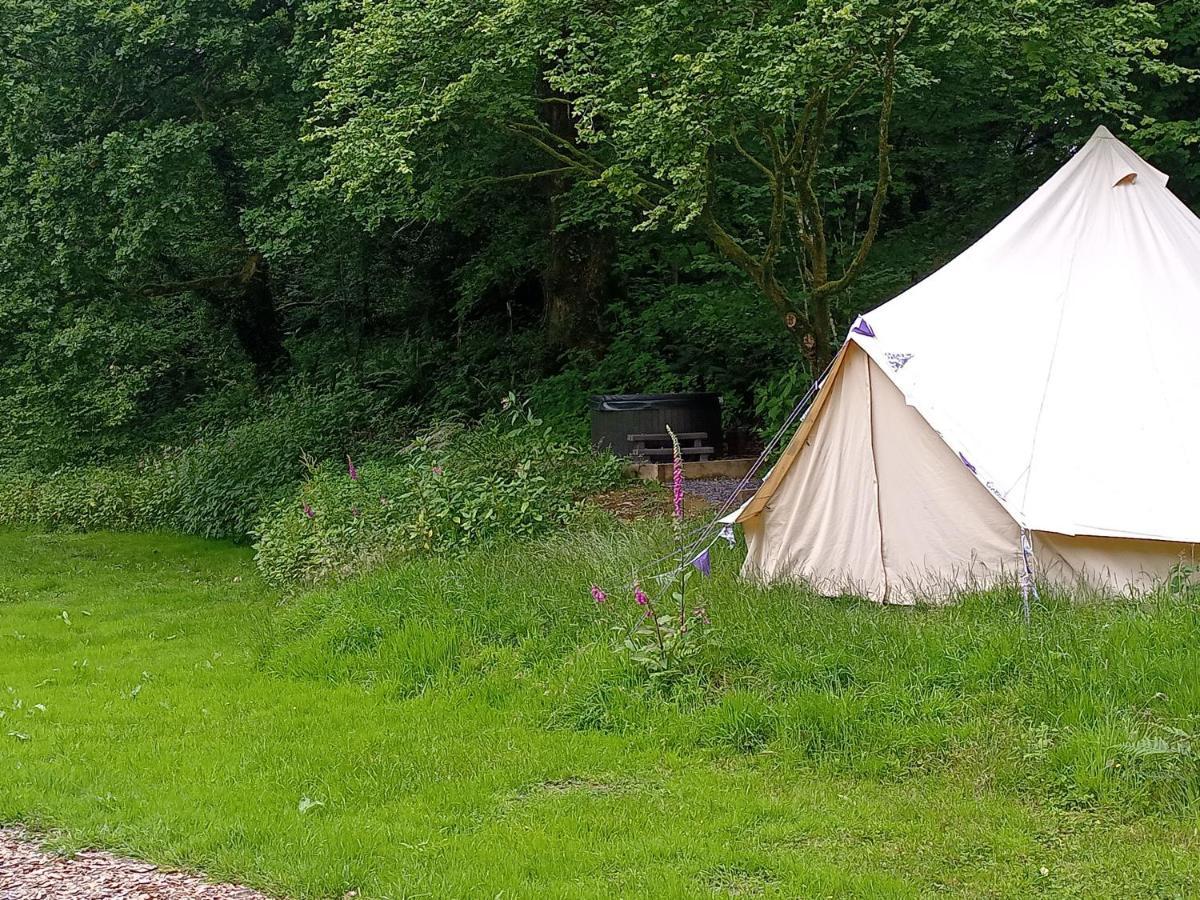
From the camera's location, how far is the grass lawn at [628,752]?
3689 millimetres

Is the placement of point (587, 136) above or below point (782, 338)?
above

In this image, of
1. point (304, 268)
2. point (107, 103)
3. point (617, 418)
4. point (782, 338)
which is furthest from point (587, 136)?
point (304, 268)

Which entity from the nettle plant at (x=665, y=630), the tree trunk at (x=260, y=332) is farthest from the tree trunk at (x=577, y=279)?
the nettle plant at (x=665, y=630)

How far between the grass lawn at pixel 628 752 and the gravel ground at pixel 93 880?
90mm

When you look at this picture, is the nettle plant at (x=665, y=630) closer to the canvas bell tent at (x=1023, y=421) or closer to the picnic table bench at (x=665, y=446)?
the canvas bell tent at (x=1023, y=421)

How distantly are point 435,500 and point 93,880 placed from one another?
4.99 meters

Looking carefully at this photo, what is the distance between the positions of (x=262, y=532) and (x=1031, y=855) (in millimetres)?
8668

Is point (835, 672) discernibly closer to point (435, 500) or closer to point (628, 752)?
point (628, 752)

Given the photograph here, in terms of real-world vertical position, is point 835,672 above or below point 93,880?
above

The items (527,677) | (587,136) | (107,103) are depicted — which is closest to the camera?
(527,677)

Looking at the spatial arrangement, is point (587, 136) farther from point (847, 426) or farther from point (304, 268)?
point (304, 268)

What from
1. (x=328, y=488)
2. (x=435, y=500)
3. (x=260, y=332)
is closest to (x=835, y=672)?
(x=435, y=500)

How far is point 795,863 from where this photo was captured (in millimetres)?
3639

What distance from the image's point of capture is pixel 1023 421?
20.3ft
